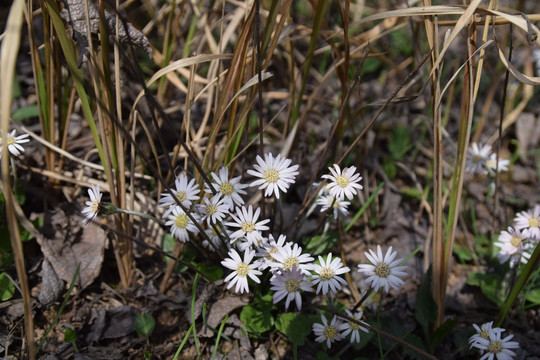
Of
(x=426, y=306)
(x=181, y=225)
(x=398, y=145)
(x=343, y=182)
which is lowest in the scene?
(x=426, y=306)

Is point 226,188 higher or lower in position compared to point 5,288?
higher

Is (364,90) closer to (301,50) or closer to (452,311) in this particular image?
(301,50)

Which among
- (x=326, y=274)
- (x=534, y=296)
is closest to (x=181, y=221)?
(x=326, y=274)

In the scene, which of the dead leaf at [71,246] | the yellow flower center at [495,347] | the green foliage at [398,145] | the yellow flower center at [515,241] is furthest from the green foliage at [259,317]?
the green foliage at [398,145]

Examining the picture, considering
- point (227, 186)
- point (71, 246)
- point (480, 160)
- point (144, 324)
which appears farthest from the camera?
point (480, 160)

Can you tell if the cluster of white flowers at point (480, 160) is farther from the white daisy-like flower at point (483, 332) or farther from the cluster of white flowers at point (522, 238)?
the white daisy-like flower at point (483, 332)

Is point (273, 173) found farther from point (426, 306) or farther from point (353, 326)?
point (426, 306)
